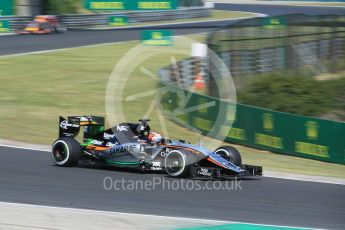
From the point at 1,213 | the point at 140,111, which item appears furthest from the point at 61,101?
the point at 1,213

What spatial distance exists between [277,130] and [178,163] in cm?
515

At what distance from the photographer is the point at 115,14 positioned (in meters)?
46.2

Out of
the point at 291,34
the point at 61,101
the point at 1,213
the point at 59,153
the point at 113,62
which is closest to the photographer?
the point at 1,213

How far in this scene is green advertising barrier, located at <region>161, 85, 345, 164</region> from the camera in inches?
622

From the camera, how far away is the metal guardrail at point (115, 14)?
39.3 m

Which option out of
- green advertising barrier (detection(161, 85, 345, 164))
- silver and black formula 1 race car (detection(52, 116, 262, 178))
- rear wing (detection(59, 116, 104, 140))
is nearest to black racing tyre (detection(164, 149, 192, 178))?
silver and black formula 1 race car (detection(52, 116, 262, 178))

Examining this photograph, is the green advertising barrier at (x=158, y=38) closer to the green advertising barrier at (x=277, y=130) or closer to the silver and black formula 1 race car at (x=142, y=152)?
the green advertising barrier at (x=277, y=130)

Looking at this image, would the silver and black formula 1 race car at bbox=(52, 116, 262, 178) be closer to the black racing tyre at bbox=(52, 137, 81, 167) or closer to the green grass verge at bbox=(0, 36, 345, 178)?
the black racing tyre at bbox=(52, 137, 81, 167)

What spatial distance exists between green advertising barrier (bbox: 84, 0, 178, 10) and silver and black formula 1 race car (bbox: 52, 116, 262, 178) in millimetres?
27522

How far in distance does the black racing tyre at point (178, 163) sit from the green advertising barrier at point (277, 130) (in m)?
4.69

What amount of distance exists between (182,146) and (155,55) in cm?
2110

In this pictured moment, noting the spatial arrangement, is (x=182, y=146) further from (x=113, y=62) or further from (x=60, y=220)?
(x=113, y=62)

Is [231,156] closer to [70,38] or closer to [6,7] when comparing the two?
[70,38]

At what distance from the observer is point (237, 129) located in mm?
17812
